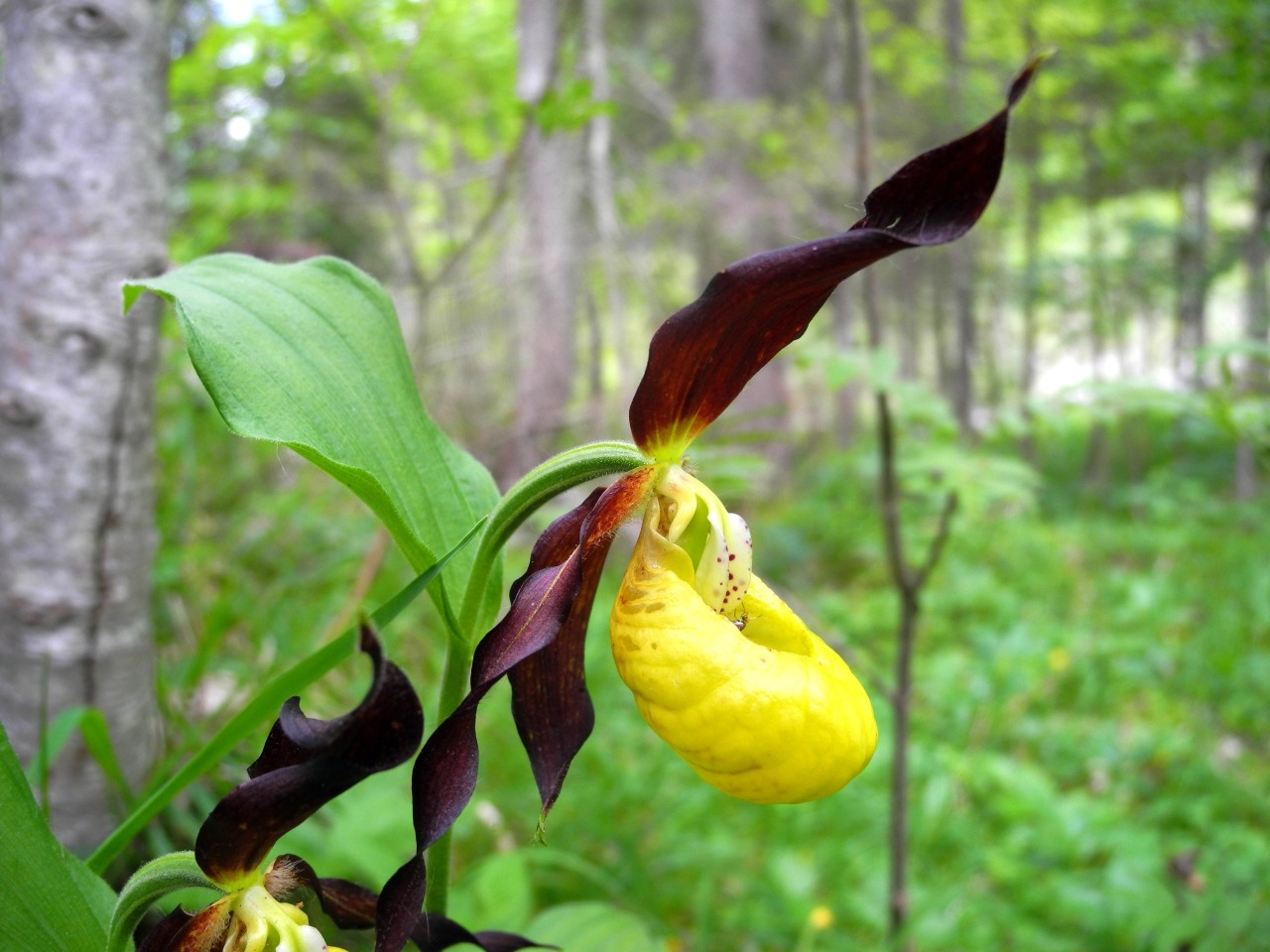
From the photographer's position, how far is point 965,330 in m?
6.05

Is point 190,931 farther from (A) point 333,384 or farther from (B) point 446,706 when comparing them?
(A) point 333,384

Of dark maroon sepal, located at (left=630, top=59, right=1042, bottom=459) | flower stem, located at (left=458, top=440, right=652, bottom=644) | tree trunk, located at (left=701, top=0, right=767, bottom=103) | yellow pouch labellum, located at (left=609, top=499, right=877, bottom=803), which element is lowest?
yellow pouch labellum, located at (left=609, top=499, right=877, bottom=803)

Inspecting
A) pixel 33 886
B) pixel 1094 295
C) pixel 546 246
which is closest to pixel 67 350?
pixel 33 886

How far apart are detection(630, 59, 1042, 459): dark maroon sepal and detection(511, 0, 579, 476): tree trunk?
9.15ft

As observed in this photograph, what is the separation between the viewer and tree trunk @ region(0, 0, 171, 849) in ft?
4.34

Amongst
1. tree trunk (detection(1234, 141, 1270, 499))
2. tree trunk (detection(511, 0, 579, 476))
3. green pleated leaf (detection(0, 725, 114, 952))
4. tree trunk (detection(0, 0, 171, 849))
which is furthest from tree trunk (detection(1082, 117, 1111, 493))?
green pleated leaf (detection(0, 725, 114, 952))

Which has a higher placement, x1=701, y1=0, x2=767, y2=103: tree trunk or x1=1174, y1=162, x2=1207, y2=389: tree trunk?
x1=701, y1=0, x2=767, y2=103: tree trunk

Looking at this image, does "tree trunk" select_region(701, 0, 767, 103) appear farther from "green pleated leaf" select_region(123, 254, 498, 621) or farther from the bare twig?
"green pleated leaf" select_region(123, 254, 498, 621)

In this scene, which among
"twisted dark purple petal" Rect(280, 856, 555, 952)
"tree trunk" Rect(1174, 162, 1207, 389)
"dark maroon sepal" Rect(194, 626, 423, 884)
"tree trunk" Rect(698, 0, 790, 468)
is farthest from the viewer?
"tree trunk" Rect(1174, 162, 1207, 389)

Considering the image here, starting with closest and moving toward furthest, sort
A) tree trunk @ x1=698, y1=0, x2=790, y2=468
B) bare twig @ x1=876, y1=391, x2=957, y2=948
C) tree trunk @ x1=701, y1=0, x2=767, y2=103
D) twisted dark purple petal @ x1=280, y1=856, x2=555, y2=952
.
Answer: twisted dark purple petal @ x1=280, y1=856, x2=555, y2=952 → bare twig @ x1=876, y1=391, x2=957, y2=948 → tree trunk @ x1=698, y1=0, x2=790, y2=468 → tree trunk @ x1=701, y1=0, x2=767, y2=103

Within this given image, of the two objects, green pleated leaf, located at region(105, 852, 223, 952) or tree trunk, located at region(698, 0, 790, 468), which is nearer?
green pleated leaf, located at region(105, 852, 223, 952)

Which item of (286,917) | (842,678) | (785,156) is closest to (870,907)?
(842,678)

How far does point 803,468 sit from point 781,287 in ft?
21.3

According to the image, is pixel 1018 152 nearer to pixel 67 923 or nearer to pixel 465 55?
pixel 465 55
